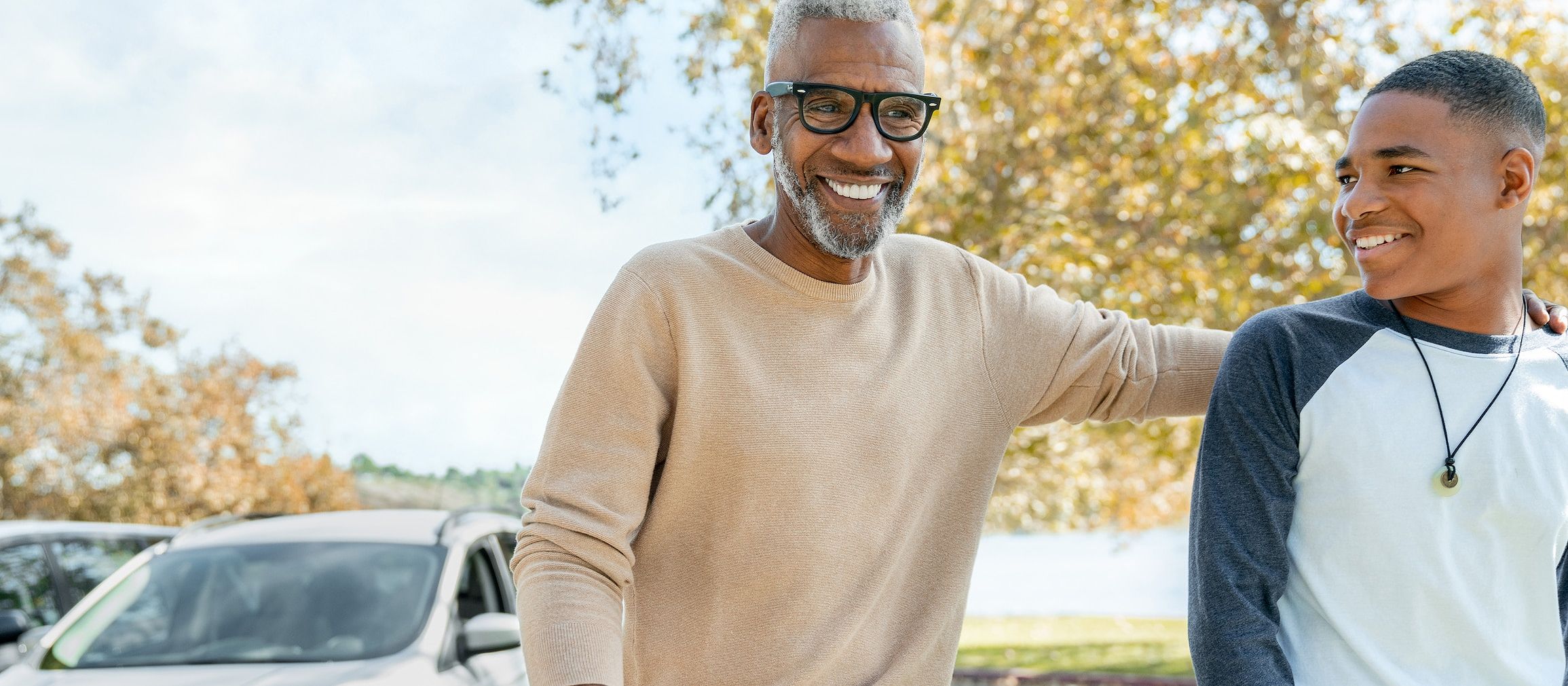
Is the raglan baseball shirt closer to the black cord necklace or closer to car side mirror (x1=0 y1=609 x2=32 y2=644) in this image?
the black cord necklace

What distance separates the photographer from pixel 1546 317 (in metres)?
2.24

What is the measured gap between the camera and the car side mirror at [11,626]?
18.2 feet

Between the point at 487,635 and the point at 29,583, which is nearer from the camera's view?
the point at 487,635

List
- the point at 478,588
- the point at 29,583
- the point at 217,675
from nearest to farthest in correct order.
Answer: the point at 217,675, the point at 478,588, the point at 29,583

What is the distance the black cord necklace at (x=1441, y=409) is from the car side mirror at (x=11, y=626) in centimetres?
562

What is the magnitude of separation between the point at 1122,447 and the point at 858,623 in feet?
31.0

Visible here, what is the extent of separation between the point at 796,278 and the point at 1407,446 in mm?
1044

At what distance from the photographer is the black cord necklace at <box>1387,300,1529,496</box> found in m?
1.96

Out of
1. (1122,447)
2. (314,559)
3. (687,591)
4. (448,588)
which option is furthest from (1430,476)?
(1122,447)

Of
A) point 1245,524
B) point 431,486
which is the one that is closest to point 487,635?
point 1245,524

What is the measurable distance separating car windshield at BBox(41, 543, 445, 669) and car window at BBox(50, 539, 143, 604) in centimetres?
151

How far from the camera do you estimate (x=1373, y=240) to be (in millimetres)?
2113

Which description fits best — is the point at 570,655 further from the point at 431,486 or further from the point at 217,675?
the point at 431,486

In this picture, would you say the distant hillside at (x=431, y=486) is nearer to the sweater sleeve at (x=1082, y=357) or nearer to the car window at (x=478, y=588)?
the car window at (x=478, y=588)
